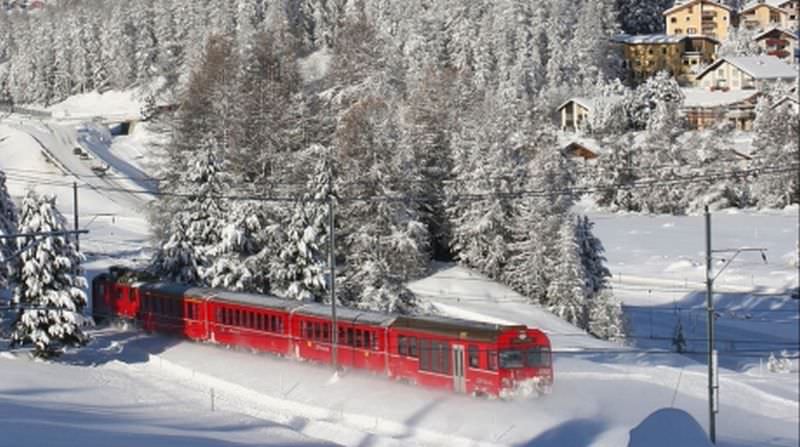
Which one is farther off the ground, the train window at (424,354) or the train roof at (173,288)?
the train roof at (173,288)

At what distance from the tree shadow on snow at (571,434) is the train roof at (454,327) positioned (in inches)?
158

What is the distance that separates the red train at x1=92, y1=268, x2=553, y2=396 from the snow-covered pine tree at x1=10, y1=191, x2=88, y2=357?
8.62 feet

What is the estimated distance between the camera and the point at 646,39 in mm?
66125

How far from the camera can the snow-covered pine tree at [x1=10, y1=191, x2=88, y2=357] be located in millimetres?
22516

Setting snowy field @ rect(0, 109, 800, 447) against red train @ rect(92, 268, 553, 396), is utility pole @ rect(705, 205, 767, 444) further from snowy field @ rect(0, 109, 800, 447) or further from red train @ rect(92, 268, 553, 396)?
red train @ rect(92, 268, 553, 396)

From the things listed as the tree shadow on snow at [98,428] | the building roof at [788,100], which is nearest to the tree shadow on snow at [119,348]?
the tree shadow on snow at [98,428]

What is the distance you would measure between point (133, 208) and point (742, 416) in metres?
45.4

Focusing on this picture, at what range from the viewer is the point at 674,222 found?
676 centimetres

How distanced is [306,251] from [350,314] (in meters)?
5.80

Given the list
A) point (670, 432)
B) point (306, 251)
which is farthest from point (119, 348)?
point (670, 432)

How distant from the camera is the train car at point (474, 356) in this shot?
52.7 feet

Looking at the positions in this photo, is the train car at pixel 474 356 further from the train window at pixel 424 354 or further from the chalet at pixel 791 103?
the chalet at pixel 791 103

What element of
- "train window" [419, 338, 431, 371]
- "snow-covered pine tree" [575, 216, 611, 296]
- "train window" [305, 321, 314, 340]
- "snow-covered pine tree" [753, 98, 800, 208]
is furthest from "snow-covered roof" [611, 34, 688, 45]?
"snow-covered pine tree" [753, 98, 800, 208]

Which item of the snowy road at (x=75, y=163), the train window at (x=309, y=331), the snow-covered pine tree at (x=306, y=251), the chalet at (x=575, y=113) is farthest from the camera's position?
the snowy road at (x=75, y=163)
